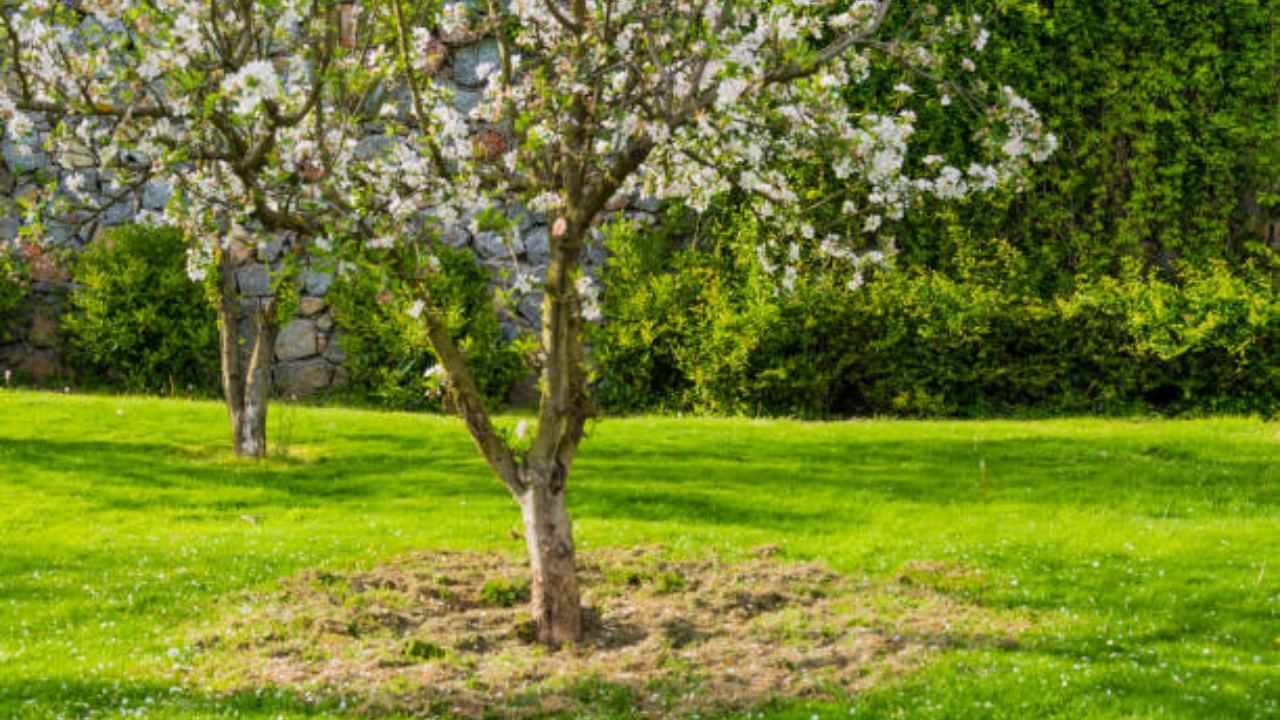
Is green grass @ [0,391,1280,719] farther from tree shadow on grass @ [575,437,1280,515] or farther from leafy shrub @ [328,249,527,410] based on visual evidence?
leafy shrub @ [328,249,527,410]

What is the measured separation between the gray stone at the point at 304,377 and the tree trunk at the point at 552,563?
10.7 m

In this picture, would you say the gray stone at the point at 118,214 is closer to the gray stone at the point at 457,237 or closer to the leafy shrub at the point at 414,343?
the leafy shrub at the point at 414,343

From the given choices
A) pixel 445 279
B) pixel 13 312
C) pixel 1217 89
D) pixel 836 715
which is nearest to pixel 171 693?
pixel 836 715

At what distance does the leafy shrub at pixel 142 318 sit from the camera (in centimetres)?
1645

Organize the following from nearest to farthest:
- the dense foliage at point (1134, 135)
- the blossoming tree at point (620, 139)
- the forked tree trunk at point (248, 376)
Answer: the blossoming tree at point (620, 139)
the forked tree trunk at point (248, 376)
the dense foliage at point (1134, 135)

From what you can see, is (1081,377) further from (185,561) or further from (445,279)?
(185,561)

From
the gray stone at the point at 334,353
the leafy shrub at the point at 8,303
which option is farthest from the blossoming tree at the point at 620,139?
the leafy shrub at the point at 8,303

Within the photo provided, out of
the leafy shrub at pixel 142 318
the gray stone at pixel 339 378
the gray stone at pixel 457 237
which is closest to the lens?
the leafy shrub at pixel 142 318

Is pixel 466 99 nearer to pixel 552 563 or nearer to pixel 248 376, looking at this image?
pixel 248 376

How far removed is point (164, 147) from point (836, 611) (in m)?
4.61

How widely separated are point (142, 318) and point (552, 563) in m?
11.0

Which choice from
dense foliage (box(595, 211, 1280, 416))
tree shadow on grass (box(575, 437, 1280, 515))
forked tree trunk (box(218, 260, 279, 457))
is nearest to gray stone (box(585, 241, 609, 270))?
dense foliage (box(595, 211, 1280, 416))

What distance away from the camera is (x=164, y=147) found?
6.08m

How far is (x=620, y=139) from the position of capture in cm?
623
